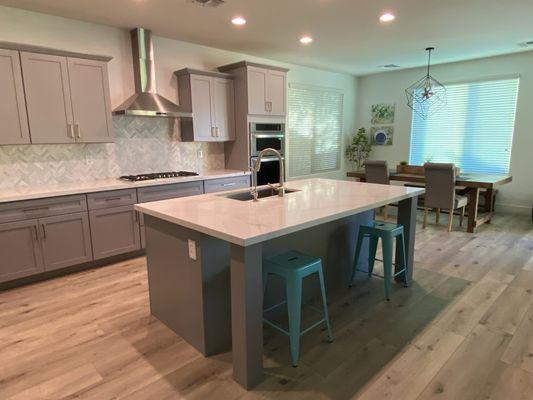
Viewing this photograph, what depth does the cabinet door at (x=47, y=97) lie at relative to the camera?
327 centimetres

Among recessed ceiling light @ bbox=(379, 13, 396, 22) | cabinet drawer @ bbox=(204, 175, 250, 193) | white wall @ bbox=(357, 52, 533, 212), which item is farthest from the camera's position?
white wall @ bbox=(357, 52, 533, 212)

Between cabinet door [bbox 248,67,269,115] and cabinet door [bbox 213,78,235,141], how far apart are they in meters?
0.29

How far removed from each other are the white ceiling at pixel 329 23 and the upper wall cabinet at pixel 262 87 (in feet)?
1.03

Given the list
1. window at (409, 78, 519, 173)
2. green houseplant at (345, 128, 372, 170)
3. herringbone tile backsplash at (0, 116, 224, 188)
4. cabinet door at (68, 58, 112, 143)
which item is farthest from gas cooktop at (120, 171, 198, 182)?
window at (409, 78, 519, 173)

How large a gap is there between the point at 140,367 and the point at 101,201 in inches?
79.3

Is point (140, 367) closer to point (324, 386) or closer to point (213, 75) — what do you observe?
point (324, 386)

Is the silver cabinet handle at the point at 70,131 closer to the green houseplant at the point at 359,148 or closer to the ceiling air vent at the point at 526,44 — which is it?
the green houseplant at the point at 359,148

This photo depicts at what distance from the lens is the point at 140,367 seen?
2119 mm

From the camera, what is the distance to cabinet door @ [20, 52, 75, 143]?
3273mm

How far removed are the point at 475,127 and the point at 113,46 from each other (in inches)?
232

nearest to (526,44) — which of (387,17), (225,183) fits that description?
(387,17)

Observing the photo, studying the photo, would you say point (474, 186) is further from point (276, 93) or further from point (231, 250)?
point (231, 250)

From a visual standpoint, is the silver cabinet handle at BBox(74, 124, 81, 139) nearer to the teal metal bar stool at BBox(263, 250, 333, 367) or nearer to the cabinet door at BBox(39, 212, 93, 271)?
the cabinet door at BBox(39, 212, 93, 271)

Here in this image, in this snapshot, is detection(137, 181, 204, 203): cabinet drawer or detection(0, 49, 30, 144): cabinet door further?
detection(137, 181, 204, 203): cabinet drawer
